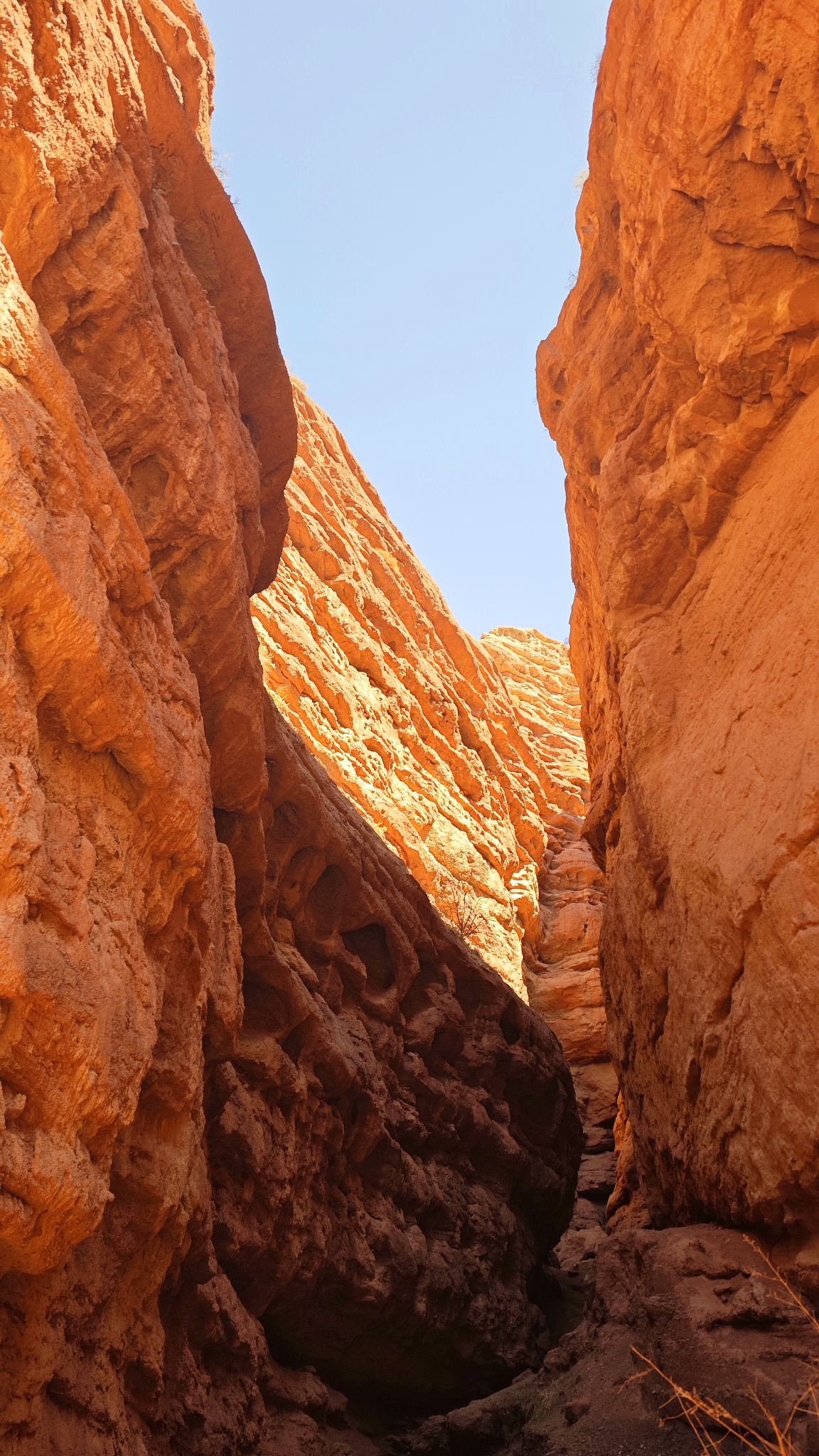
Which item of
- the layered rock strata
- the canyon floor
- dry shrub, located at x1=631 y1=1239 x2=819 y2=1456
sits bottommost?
dry shrub, located at x1=631 y1=1239 x2=819 y2=1456

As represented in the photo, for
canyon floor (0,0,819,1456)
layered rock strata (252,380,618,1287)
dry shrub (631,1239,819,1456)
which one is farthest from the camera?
layered rock strata (252,380,618,1287)

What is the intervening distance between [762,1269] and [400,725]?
593 inches

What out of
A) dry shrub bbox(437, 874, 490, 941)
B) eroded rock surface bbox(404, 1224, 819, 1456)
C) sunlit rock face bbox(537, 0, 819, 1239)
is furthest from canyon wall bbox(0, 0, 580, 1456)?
dry shrub bbox(437, 874, 490, 941)

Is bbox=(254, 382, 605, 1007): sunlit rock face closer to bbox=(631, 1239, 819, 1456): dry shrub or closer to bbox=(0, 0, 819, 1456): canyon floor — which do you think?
bbox=(0, 0, 819, 1456): canyon floor

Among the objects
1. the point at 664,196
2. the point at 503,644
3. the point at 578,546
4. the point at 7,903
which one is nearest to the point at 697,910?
the point at 7,903

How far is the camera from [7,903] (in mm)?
3889

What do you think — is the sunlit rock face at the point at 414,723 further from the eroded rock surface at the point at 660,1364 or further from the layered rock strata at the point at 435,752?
the eroded rock surface at the point at 660,1364

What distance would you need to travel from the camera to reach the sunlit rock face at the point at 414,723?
18.5 m

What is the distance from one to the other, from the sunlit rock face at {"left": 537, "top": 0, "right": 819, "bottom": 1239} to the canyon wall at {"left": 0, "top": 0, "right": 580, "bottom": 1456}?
107 inches

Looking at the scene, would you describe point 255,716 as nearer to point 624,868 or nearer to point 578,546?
point 624,868

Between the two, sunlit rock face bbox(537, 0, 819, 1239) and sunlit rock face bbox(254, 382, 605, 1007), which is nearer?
sunlit rock face bbox(537, 0, 819, 1239)

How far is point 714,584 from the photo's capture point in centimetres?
862

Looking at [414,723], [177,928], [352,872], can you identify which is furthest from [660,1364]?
[414,723]

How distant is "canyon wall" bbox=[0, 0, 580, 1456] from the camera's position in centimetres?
443
